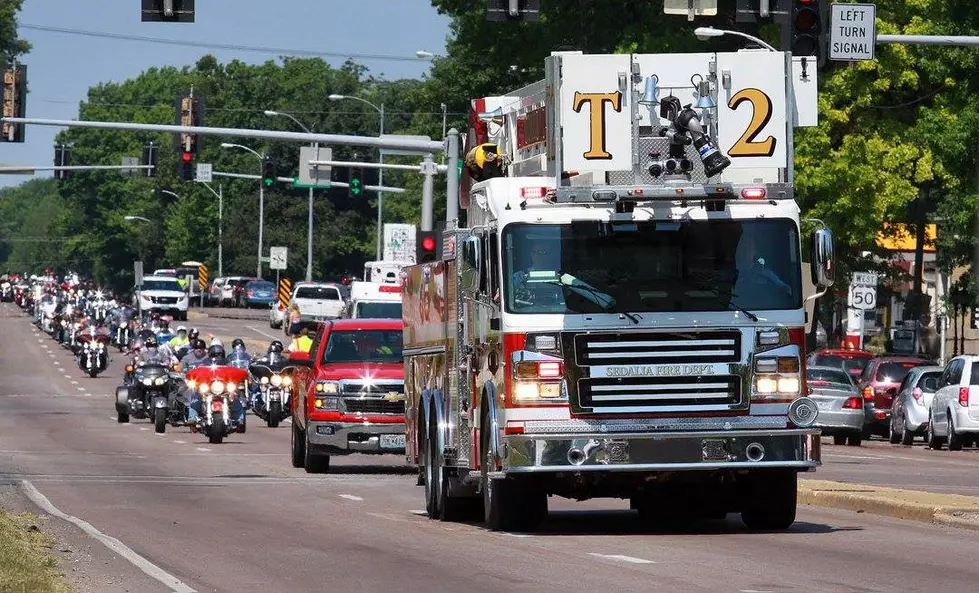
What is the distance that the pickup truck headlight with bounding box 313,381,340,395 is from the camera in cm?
2947

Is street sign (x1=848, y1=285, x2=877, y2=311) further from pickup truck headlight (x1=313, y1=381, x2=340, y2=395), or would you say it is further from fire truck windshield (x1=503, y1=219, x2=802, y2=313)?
fire truck windshield (x1=503, y1=219, x2=802, y2=313)

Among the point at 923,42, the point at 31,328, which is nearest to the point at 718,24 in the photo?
the point at 923,42

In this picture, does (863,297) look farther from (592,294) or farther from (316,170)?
(592,294)

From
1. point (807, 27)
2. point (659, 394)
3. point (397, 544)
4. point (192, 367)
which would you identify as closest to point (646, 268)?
point (659, 394)

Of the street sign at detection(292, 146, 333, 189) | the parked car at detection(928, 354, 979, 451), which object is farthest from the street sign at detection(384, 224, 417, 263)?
the parked car at detection(928, 354, 979, 451)

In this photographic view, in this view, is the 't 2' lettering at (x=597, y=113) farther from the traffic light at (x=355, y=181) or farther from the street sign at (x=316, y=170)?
the traffic light at (x=355, y=181)

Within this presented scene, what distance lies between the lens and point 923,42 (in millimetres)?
28406

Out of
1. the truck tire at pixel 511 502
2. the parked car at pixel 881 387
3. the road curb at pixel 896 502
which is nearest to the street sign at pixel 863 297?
the parked car at pixel 881 387

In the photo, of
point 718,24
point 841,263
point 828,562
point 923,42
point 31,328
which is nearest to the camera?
point 828,562

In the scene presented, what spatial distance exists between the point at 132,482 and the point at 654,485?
9.73m

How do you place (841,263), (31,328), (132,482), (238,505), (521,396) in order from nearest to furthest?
(521,396) < (238,505) < (132,482) < (841,263) < (31,328)

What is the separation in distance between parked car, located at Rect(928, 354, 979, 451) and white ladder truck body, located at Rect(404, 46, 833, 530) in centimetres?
2206

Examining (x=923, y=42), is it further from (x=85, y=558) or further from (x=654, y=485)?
(x=85, y=558)

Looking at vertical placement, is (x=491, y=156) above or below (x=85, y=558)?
above
